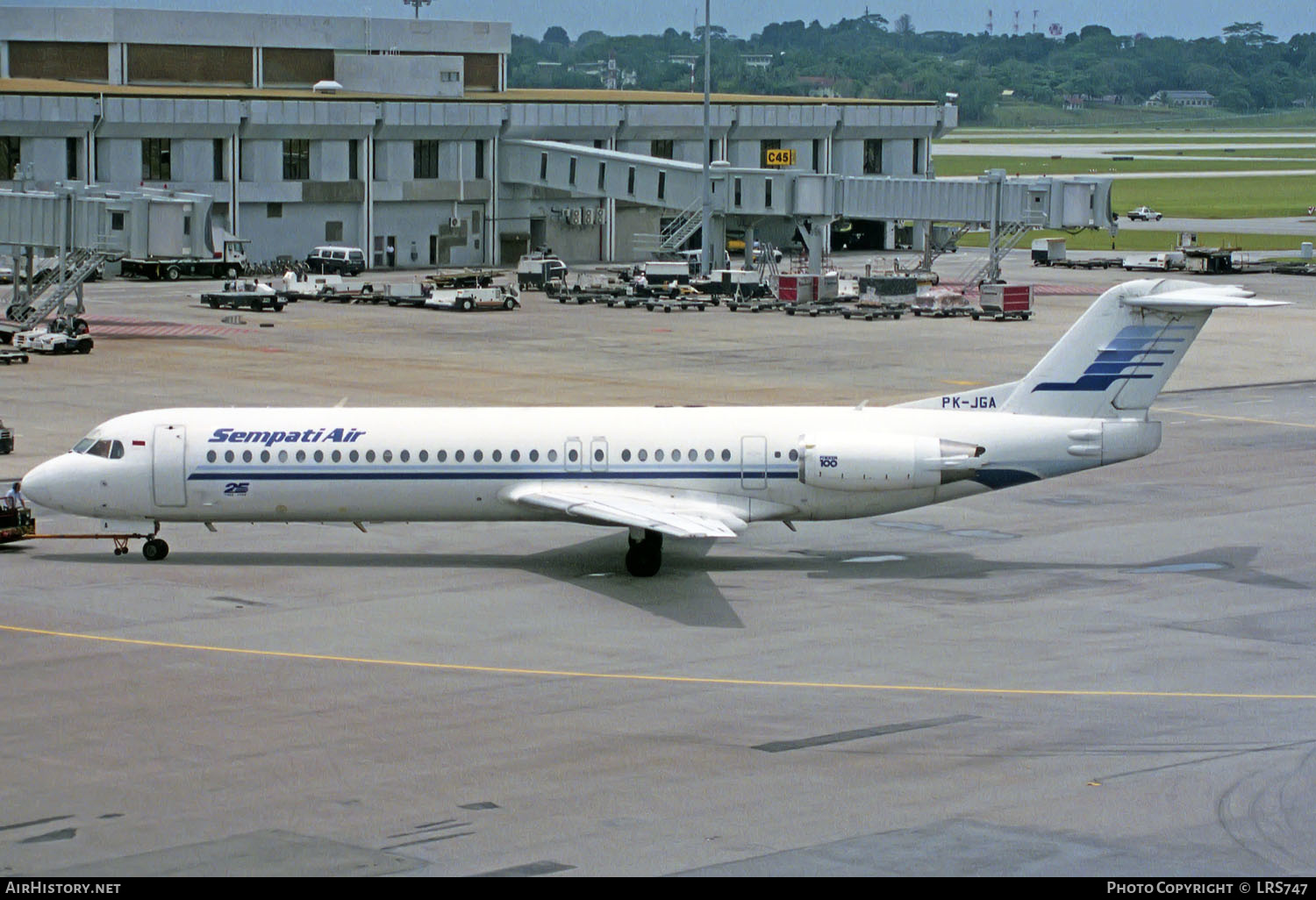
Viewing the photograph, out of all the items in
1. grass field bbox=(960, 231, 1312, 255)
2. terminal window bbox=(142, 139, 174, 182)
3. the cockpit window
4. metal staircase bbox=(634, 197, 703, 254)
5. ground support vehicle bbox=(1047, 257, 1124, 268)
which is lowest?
ground support vehicle bbox=(1047, 257, 1124, 268)

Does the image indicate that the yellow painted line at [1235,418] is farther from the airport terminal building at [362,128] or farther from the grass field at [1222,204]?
the grass field at [1222,204]

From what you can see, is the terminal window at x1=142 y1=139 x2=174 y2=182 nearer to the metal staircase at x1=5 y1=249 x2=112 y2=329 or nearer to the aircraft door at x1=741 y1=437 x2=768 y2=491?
the metal staircase at x1=5 y1=249 x2=112 y2=329

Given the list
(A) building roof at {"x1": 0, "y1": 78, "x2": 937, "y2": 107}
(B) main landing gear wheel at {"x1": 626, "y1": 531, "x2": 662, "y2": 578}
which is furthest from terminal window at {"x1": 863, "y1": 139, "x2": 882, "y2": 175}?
(B) main landing gear wheel at {"x1": 626, "y1": 531, "x2": 662, "y2": 578}

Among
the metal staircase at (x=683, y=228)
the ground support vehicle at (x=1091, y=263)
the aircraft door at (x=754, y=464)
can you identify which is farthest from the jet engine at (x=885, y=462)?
the ground support vehicle at (x=1091, y=263)

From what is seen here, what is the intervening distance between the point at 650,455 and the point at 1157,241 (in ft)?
374

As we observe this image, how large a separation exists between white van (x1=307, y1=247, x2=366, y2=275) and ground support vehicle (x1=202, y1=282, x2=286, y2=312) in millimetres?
19141

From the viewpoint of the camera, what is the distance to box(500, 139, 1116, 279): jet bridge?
332 feet

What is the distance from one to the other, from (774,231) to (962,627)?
79167mm

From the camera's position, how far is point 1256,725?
26203mm

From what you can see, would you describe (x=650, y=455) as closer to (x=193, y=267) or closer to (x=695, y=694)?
(x=695, y=694)

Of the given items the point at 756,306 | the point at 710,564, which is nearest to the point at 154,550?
the point at 710,564

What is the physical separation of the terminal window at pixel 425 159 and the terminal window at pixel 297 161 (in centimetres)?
702

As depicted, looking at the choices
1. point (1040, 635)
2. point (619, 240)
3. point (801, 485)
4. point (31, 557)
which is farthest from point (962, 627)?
point (619, 240)

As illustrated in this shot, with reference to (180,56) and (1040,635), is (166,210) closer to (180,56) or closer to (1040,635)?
(180,56)
